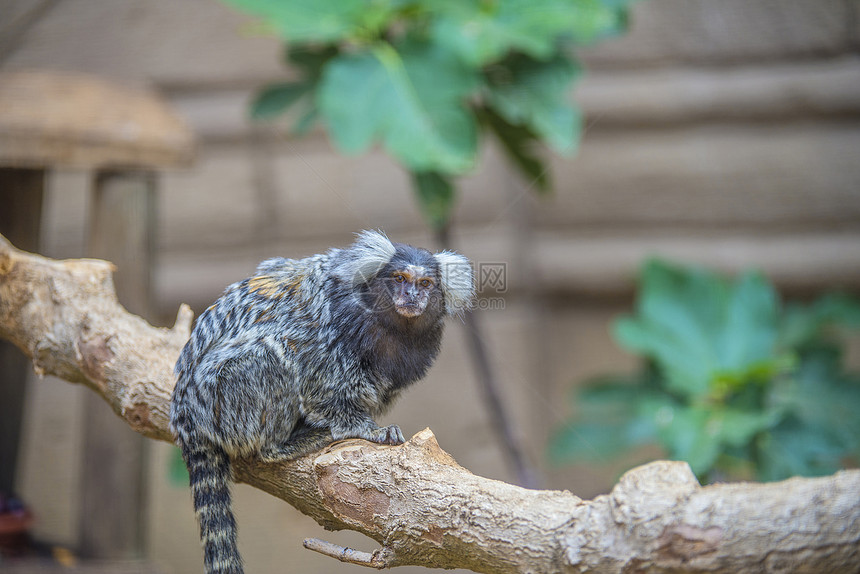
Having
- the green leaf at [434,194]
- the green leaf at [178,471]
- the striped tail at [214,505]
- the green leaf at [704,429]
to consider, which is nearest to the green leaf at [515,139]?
the green leaf at [434,194]

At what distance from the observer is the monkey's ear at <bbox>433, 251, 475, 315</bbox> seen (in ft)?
6.47

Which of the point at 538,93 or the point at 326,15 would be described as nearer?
the point at 326,15

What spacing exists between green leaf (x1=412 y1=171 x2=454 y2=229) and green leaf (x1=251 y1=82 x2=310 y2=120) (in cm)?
72

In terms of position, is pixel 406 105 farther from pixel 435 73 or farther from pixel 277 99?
pixel 277 99

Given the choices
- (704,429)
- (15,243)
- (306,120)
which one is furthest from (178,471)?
(704,429)

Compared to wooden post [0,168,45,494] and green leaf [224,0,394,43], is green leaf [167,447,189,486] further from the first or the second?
green leaf [224,0,394,43]

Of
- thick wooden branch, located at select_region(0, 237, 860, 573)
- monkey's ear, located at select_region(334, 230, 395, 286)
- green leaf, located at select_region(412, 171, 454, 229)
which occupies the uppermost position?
green leaf, located at select_region(412, 171, 454, 229)

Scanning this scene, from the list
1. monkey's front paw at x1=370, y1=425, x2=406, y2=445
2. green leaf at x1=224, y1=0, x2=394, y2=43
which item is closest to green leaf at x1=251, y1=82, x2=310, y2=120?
green leaf at x1=224, y1=0, x2=394, y2=43

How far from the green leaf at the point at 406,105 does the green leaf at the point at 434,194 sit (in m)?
0.37

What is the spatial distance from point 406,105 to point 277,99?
2.76ft

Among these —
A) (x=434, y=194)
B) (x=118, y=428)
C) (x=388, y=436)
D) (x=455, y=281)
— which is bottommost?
(x=388, y=436)

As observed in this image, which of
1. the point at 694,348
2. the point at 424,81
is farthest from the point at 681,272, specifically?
the point at 424,81

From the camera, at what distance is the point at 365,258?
6.32 feet

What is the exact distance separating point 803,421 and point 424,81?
2492mm
